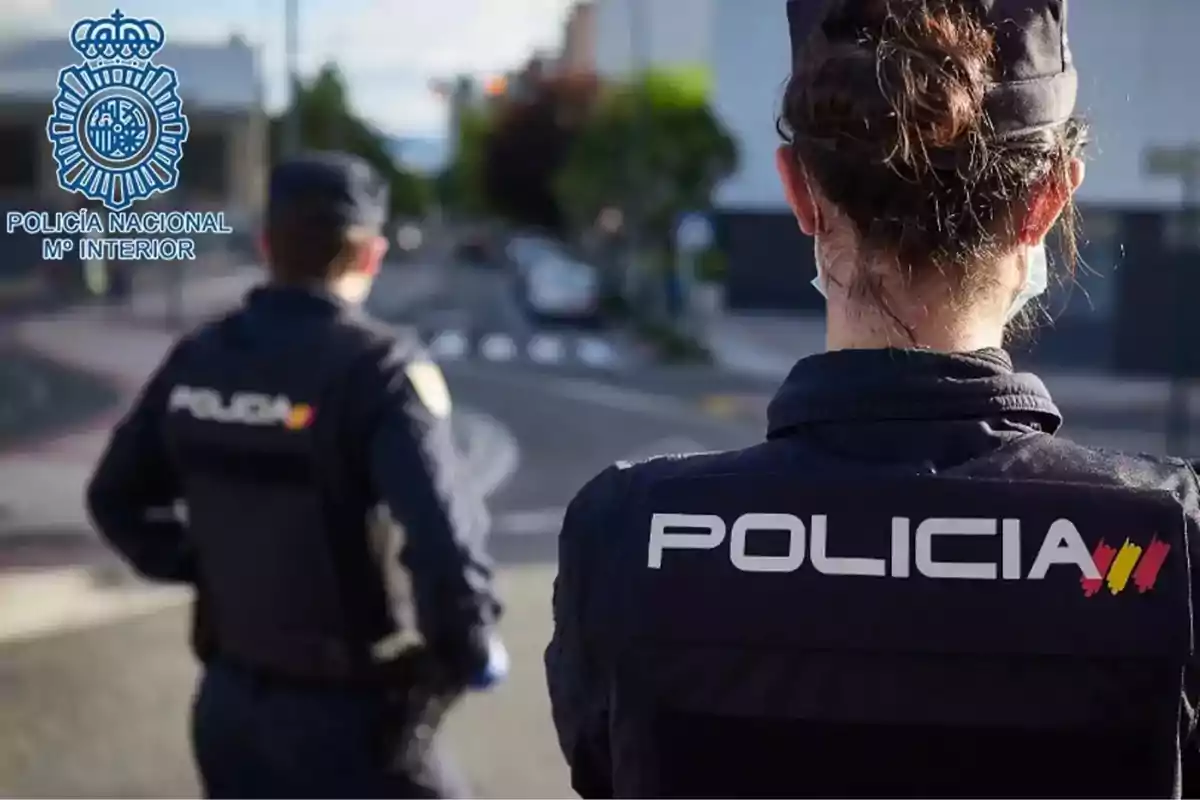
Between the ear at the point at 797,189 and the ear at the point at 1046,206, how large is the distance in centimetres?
18

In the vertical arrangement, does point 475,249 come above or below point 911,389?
below

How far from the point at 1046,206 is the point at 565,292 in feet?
78.6

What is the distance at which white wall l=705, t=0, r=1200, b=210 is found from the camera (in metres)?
1.70

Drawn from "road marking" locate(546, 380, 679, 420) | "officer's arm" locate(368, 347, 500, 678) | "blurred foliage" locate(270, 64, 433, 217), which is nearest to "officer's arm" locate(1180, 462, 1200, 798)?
"officer's arm" locate(368, 347, 500, 678)

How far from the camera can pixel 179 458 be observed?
2.54 m

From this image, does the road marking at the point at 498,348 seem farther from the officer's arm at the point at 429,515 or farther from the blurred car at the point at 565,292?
the officer's arm at the point at 429,515

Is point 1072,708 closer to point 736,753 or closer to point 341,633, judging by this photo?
point 736,753

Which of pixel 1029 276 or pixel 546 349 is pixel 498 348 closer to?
pixel 546 349

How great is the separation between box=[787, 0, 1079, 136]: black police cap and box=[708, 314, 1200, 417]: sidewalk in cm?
981

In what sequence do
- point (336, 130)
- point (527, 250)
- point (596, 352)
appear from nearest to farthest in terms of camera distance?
1. point (336, 130)
2. point (596, 352)
3. point (527, 250)

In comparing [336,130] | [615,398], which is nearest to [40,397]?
[336,130]

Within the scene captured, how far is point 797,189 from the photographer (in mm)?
1317

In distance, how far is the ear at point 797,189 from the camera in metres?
1.30

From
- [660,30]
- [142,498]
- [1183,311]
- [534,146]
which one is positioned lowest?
[1183,311]
